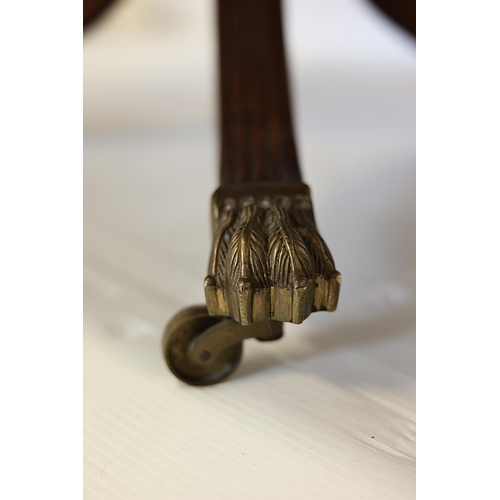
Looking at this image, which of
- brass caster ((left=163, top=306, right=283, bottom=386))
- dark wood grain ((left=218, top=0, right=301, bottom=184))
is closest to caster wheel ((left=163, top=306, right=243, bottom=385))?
brass caster ((left=163, top=306, right=283, bottom=386))

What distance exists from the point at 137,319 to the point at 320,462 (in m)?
0.30

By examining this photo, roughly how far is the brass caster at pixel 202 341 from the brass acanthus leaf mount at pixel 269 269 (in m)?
0.05

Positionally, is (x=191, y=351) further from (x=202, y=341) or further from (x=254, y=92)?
(x=254, y=92)

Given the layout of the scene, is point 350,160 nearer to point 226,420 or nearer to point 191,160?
point 191,160

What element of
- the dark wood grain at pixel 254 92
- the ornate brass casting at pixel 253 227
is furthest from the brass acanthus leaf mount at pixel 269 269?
the dark wood grain at pixel 254 92

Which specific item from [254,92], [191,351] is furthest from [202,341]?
[254,92]

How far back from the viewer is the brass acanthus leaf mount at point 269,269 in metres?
0.49

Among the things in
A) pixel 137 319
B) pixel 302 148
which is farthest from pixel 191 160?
pixel 137 319

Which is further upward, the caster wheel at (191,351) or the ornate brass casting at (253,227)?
the ornate brass casting at (253,227)

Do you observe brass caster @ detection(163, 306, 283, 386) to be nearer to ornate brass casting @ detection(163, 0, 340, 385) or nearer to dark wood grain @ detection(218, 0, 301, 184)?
ornate brass casting @ detection(163, 0, 340, 385)

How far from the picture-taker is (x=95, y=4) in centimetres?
100

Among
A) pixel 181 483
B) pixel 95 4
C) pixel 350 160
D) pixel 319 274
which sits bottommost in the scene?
pixel 181 483

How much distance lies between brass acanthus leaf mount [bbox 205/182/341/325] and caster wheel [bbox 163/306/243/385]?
0.19 ft

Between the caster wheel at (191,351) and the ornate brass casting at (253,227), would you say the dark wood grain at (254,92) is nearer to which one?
the ornate brass casting at (253,227)
